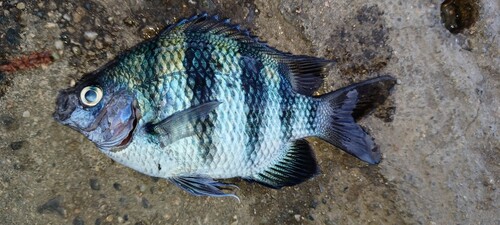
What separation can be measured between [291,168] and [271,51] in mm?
553

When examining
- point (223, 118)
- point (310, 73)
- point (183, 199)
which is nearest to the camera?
point (223, 118)

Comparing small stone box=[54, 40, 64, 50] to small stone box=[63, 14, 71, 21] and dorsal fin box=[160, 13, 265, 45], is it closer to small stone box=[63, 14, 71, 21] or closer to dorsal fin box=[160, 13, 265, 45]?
small stone box=[63, 14, 71, 21]

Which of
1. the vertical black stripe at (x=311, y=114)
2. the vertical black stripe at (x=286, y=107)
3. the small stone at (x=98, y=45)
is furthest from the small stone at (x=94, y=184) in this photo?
the vertical black stripe at (x=311, y=114)

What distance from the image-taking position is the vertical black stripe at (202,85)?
192 centimetres

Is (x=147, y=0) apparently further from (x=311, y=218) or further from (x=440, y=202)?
(x=440, y=202)

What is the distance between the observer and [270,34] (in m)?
2.40

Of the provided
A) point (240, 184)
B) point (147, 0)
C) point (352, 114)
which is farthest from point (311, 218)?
point (147, 0)

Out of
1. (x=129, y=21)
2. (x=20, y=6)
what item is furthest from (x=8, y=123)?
(x=129, y=21)

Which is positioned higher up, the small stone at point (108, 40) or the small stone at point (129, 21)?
the small stone at point (129, 21)

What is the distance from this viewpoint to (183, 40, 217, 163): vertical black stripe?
1916 millimetres

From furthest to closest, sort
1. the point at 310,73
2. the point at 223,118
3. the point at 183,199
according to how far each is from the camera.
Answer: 1. the point at 183,199
2. the point at 310,73
3. the point at 223,118

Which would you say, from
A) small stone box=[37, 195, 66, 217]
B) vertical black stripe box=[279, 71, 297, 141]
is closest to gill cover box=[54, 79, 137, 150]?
small stone box=[37, 195, 66, 217]

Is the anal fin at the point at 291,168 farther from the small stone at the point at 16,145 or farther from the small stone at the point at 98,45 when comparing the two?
the small stone at the point at 16,145

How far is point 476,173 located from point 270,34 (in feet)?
4.09
